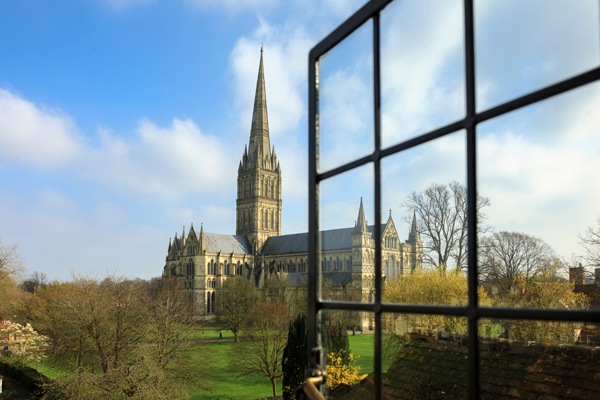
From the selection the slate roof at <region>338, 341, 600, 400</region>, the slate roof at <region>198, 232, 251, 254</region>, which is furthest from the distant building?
the slate roof at <region>198, 232, 251, 254</region>

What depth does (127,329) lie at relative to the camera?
17.4 meters

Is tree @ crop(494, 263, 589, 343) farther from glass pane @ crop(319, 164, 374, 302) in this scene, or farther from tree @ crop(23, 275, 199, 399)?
tree @ crop(23, 275, 199, 399)

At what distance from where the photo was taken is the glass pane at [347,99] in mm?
1768

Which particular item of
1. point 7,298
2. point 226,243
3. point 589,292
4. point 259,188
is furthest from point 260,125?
point 589,292

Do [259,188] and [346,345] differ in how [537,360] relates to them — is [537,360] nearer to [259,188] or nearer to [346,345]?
[346,345]

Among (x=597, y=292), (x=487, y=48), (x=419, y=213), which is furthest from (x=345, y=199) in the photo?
(x=597, y=292)

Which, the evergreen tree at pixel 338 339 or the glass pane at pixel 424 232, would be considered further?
the evergreen tree at pixel 338 339

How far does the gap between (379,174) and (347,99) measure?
1.59 feet

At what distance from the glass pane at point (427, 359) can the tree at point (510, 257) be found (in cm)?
59

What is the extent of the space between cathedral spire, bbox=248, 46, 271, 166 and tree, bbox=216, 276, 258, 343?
24330 mm

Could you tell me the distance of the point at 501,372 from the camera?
3701mm

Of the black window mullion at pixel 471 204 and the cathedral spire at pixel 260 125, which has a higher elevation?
the cathedral spire at pixel 260 125

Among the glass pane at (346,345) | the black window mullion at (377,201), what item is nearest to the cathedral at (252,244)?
the glass pane at (346,345)

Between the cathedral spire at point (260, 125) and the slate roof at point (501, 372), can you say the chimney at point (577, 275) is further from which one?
the cathedral spire at point (260, 125)
